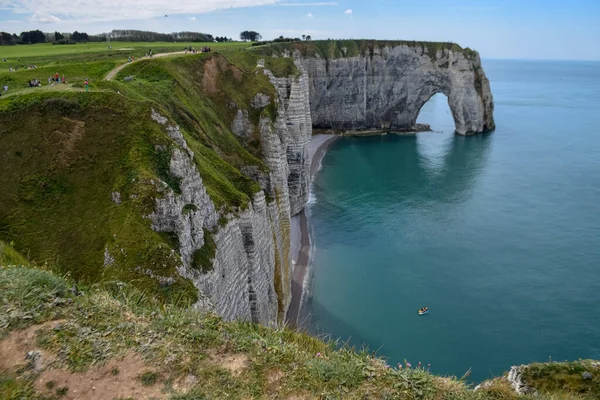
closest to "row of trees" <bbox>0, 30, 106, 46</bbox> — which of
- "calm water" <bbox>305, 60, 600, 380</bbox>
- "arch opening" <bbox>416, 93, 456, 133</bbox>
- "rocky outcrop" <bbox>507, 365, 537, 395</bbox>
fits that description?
"calm water" <bbox>305, 60, 600, 380</bbox>

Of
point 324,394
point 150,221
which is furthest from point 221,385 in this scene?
point 150,221

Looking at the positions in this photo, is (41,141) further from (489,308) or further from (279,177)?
(489,308)

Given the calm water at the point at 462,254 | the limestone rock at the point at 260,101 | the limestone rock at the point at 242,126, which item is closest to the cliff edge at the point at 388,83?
the calm water at the point at 462,254

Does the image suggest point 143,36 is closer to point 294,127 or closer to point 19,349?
point 294,127

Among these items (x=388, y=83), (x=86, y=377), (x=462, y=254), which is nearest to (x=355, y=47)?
(x=388, y=83)

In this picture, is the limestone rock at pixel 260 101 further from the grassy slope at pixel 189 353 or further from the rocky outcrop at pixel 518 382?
the rocky outcrop at pixel 518 382


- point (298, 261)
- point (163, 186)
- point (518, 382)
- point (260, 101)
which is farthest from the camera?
point (298, 261)

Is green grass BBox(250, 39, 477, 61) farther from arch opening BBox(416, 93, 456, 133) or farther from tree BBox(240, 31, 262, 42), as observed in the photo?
tree BBox(240, 31, 262, 42)
